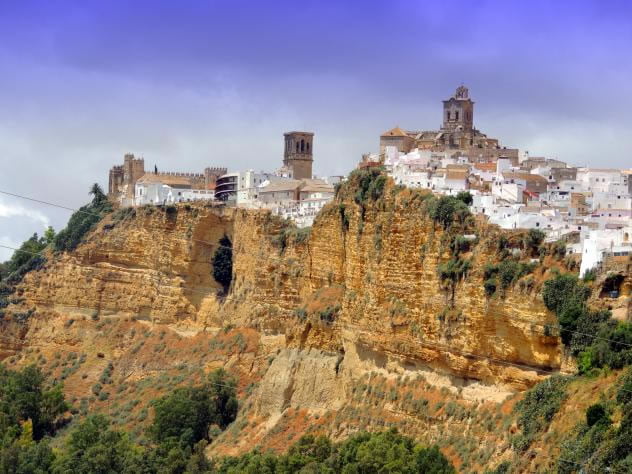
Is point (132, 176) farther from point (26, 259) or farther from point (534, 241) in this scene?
point (534, 241)

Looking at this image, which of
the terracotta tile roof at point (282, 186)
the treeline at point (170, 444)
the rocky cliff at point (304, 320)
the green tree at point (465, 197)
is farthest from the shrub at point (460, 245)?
the terracotta tile roof at point (282, 186)

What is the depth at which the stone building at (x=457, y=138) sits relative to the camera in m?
92.7

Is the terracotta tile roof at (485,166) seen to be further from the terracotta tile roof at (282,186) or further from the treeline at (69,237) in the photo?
the treeline at (69,237)

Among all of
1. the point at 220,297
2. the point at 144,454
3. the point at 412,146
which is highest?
the point at 412,146

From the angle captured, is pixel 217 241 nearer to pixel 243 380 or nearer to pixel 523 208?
pixel 243 380

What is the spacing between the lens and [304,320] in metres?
77.8

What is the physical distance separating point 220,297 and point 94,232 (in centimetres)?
1353

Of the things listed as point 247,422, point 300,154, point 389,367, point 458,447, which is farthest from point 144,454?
point 300,154

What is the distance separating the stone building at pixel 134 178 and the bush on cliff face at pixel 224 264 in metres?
15.6

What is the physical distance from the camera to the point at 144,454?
7356 cm

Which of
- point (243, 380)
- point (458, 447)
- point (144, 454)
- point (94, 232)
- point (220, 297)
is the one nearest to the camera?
point (458, 447)

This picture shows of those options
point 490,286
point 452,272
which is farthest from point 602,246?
point 452,272

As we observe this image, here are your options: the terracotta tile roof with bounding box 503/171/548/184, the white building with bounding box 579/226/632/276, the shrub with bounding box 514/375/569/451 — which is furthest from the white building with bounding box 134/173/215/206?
the shrub with bounding box 514/375/569/451

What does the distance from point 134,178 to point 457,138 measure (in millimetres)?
27137
